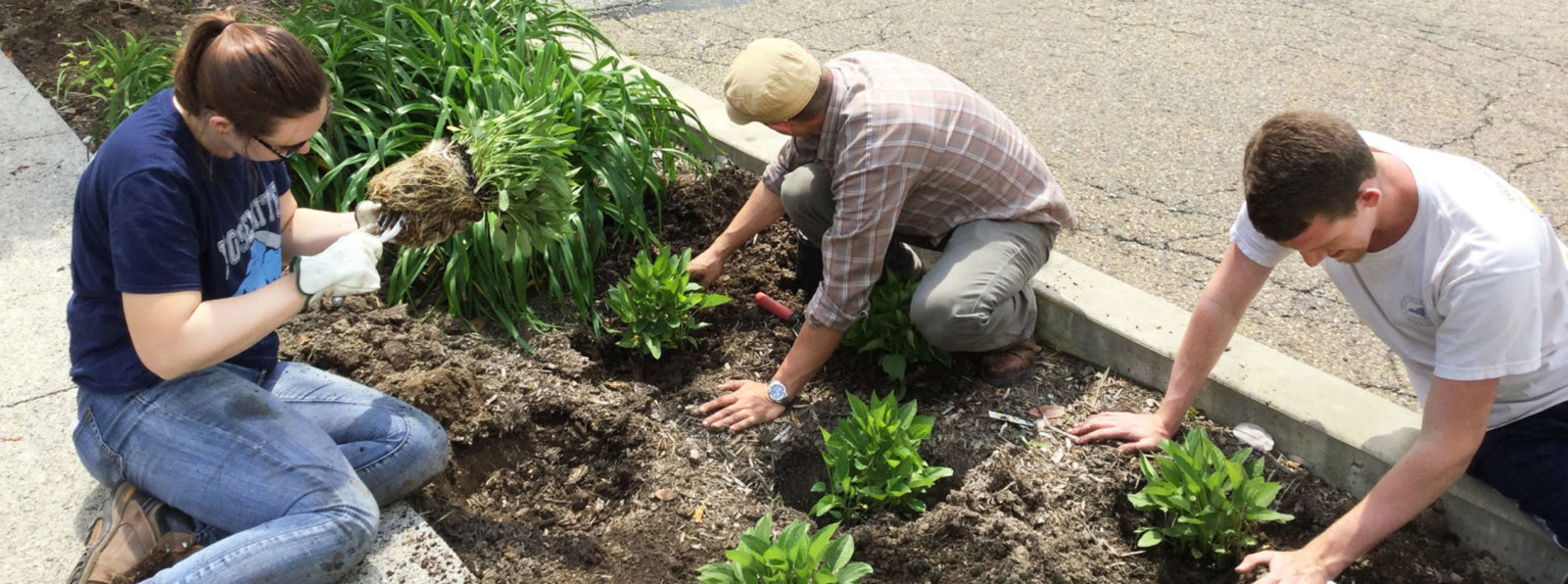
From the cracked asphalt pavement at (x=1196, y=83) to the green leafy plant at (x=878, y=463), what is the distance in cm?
135

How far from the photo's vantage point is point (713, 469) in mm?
2971

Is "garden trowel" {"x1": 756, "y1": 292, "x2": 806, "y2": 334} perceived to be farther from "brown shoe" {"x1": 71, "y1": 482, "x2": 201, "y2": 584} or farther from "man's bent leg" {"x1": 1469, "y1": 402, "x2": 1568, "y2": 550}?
"man's bent leg" {"x1": 1469, "y1": 402, "x2": 1568, "y2": 550}

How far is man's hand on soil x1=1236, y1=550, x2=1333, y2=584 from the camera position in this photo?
241 centimetres

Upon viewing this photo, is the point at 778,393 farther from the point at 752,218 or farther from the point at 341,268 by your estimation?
the point at 341,268

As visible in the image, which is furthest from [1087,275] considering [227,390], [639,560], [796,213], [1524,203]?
[227,390]

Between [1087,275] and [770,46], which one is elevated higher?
[770,46]

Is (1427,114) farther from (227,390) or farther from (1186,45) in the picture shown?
(227,390)

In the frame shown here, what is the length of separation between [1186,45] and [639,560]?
436 centimetres

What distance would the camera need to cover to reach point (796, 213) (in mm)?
3434

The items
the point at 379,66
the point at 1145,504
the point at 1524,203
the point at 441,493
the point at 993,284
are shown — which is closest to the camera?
the point at 1524,203

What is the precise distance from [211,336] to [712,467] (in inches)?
49.5

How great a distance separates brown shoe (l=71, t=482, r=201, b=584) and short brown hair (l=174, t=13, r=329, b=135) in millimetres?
847

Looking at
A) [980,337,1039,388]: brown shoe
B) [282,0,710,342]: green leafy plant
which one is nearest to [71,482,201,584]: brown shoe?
[282,0,710,342]: green leafy plant

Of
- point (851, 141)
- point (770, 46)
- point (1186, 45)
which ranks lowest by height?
point (1186, 45)
